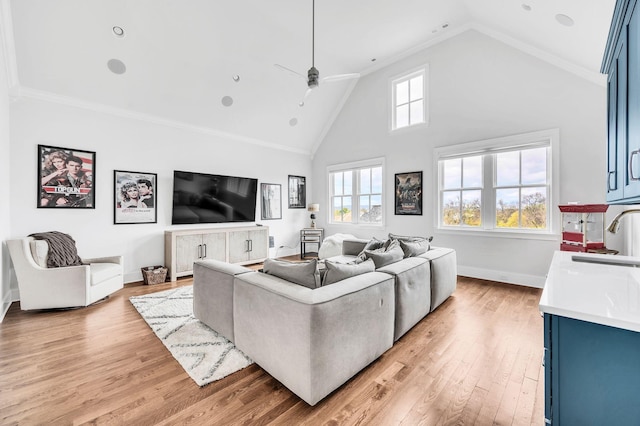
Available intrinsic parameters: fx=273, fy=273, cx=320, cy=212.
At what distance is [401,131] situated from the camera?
5660 millimetres

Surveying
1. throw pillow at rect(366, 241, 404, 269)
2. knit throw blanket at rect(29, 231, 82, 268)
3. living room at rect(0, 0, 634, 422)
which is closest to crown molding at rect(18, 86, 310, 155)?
living room at rect(0, 0, 634, 422)

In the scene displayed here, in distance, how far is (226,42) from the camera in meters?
4.30

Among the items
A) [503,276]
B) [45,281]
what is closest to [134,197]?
[45,281]

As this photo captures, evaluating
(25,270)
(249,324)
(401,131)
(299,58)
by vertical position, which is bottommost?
(249,324)

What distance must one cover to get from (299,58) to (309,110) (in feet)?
4.62

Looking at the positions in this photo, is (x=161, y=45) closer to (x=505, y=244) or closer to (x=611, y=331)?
(x=611, y=331)

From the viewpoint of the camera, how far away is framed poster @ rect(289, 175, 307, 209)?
7.11 m

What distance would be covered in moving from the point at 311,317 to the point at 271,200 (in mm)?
5214

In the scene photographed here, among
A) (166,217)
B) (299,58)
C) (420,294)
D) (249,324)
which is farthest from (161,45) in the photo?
(420,294)

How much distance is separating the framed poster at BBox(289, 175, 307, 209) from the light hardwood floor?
4648 millimetres

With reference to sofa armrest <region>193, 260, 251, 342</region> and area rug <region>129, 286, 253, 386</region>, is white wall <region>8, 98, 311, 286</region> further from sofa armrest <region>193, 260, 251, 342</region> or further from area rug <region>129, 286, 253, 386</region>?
sofa armrest <region>193, 260, 251, 342</region>

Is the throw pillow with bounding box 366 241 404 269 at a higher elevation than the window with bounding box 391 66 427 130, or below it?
below

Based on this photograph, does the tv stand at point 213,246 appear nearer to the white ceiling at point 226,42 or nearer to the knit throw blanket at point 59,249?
the knit throw blanket at point 59,249

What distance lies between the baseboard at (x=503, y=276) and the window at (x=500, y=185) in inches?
Answer: 27.4
